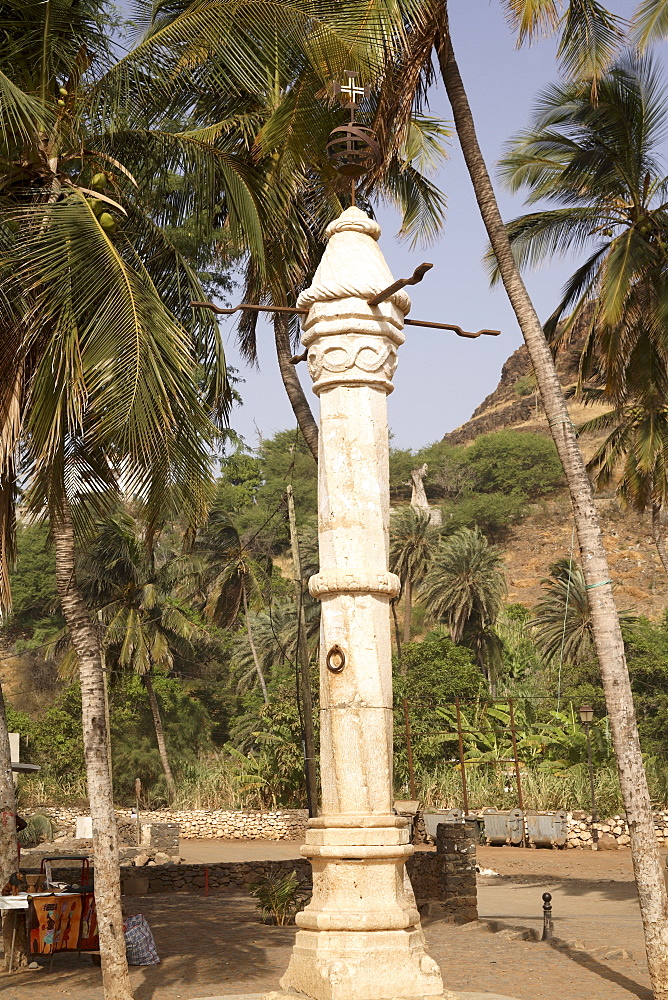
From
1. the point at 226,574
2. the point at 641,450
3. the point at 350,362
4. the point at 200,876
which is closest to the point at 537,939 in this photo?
the point at 350,362

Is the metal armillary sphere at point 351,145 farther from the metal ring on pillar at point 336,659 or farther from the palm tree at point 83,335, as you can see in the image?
the metal ring on pillar at point 336,659

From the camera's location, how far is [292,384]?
15.6 metres

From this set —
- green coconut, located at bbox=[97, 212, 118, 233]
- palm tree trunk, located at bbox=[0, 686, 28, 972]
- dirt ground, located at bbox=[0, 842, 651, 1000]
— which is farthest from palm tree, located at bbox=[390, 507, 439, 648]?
green coconut, located at bbox=[97, 212, 118, 233]

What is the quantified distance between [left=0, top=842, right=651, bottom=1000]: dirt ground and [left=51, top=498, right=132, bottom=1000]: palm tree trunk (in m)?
1.44

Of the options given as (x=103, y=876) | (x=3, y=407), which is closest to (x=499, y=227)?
(x=3, y=407)

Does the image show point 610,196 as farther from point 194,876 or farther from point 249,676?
point 249,676

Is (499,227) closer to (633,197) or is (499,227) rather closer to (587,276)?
(633,197)

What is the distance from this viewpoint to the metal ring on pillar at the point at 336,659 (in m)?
6.25

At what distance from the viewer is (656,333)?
17.3 meters

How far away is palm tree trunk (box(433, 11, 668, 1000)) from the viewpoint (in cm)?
959

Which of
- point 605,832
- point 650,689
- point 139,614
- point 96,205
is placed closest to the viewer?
point 96,205

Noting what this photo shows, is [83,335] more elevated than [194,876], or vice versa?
[83,335]

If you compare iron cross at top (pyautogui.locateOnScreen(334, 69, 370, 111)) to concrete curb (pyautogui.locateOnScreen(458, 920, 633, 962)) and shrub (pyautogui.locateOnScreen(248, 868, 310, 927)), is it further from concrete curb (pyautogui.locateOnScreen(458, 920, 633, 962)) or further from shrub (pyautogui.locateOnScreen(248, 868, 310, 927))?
shrub (pyautogui.locateOnScreen(248, 868, 310, 927))

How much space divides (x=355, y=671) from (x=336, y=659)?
14 cm
